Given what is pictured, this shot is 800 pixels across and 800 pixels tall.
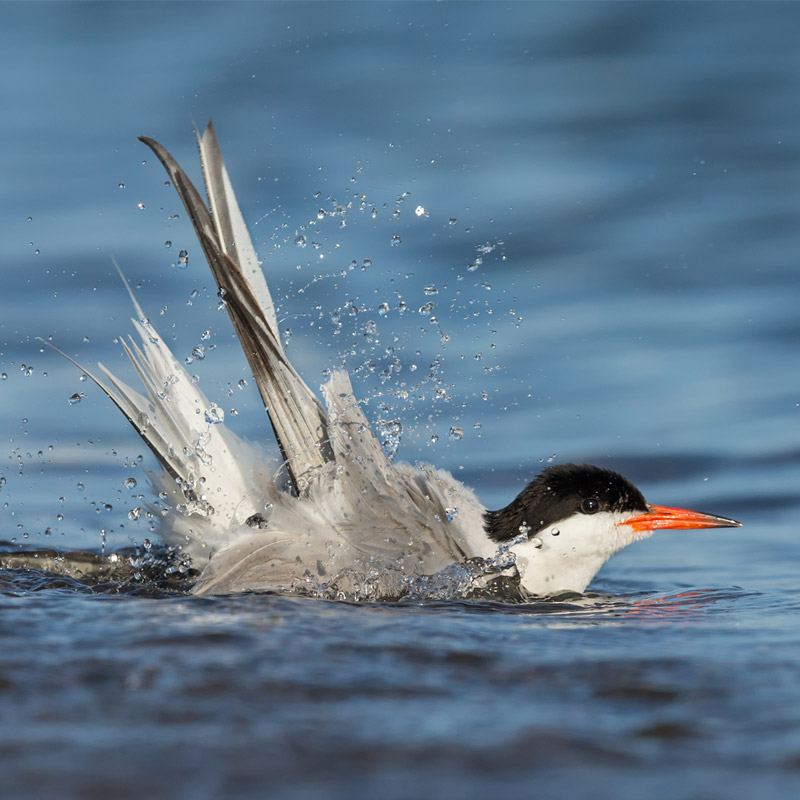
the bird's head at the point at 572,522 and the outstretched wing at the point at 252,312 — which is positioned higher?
the outstretched wing at the point at 252,312

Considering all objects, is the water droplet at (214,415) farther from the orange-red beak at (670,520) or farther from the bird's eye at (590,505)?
the orange-red beak at (670,520)

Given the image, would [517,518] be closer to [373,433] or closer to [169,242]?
[373,433]

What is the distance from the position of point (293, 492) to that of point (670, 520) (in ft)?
5.43

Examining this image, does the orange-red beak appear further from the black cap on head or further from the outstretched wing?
the outstretched wing

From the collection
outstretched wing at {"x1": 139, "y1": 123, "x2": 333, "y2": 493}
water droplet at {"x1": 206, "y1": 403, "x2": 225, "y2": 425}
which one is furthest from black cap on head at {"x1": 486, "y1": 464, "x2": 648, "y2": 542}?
water droplet at {"x1": 206, "y1": 403, "x2": 225, "y2": 425}

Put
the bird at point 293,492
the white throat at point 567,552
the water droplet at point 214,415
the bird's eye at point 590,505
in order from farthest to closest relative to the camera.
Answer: the bird's eye at point 590,505 → the white throat at point 567,552 → the water droplet at point 214,415 → the bird at point 293,492

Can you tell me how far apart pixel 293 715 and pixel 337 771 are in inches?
11.5

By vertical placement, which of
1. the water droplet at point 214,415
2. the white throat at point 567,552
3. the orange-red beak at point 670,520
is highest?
the water droplet at point 214,415

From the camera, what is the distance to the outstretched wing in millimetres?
4059

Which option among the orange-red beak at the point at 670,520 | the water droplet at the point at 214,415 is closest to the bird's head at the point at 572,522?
the orange-red beak at the point at 670,520

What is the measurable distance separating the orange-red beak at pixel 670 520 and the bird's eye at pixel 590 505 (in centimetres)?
15

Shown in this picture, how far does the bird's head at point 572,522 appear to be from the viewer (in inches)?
184

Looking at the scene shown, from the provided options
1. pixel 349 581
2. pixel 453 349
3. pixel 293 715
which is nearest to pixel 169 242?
pixel 453 349

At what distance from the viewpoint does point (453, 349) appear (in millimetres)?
7250
